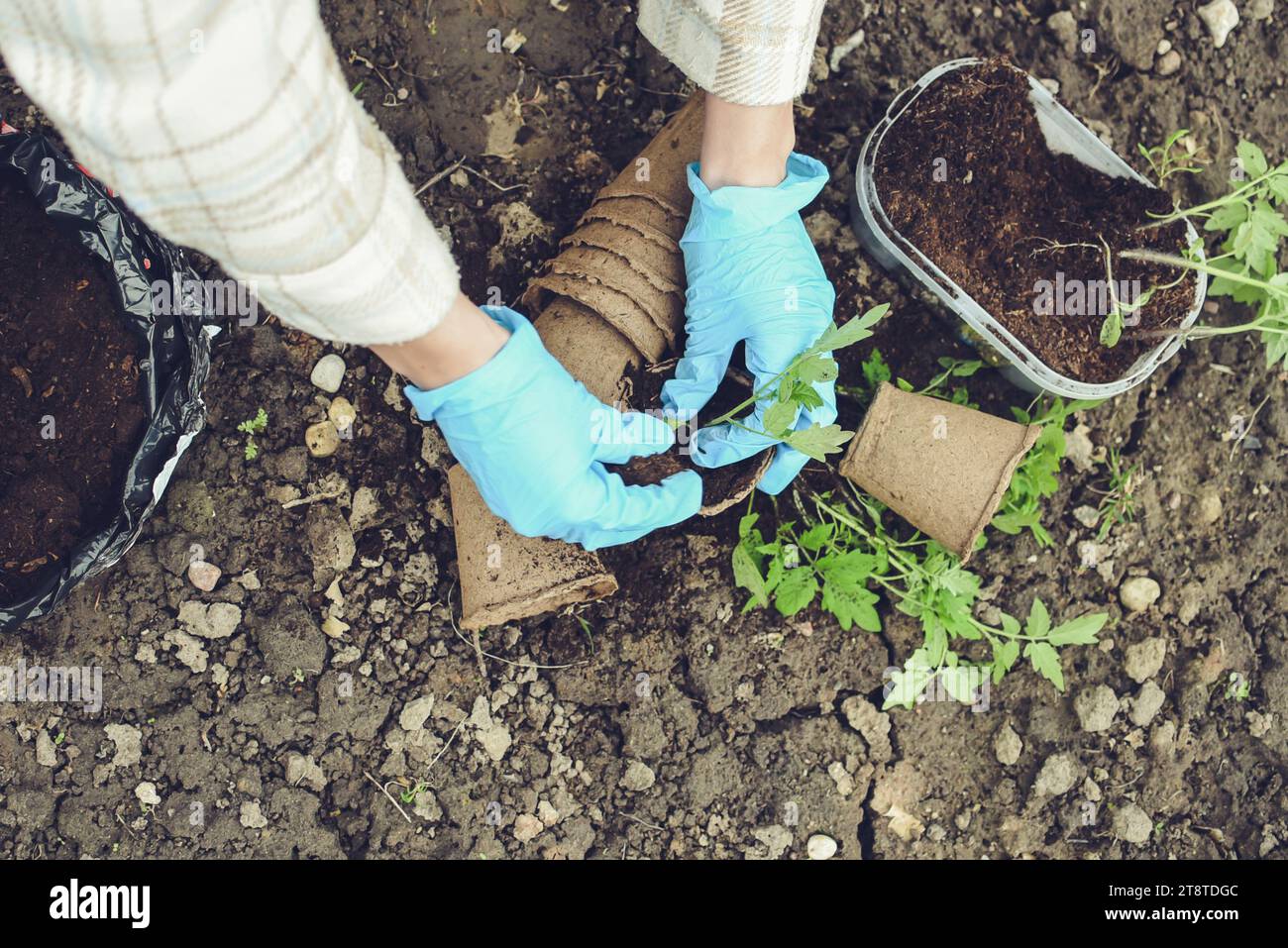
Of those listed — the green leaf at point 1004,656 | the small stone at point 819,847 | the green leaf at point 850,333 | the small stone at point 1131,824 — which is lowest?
the small stone at point 1131,824

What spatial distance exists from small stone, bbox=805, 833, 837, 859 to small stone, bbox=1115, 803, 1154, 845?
76 centimetres

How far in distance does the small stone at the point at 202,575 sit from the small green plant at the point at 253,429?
0.28 m

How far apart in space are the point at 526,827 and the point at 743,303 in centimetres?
136

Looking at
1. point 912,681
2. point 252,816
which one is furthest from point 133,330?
point 912,681

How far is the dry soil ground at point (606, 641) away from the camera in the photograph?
2.12m

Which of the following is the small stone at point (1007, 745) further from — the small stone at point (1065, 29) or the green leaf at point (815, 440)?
the small stone at point (1065, 29)

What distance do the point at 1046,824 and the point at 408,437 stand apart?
1899 mm

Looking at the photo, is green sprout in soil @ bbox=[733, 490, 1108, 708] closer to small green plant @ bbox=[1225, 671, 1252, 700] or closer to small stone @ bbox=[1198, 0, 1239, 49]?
small green plant @ bbox=[1225, 671, 1252, 700]

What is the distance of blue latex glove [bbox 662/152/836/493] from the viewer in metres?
1.92

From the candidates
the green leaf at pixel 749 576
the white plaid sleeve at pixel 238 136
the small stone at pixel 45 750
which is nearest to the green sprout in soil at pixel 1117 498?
the green leaf at pixel 749 576

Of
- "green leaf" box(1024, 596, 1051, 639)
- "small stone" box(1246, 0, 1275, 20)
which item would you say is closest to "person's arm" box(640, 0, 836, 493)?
"green leaf" box(1024, 596, 1051, 639)

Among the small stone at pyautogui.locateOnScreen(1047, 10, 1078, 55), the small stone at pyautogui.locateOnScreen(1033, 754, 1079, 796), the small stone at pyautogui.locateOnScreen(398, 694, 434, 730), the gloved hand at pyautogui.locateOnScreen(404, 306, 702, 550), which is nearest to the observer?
the gloved hand at pyautogui.locateOnScreen(404, 306, 702, 550)

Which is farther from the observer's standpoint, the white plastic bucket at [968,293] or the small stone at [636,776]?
the small stone at [636,776]

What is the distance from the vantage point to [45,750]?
209cm
